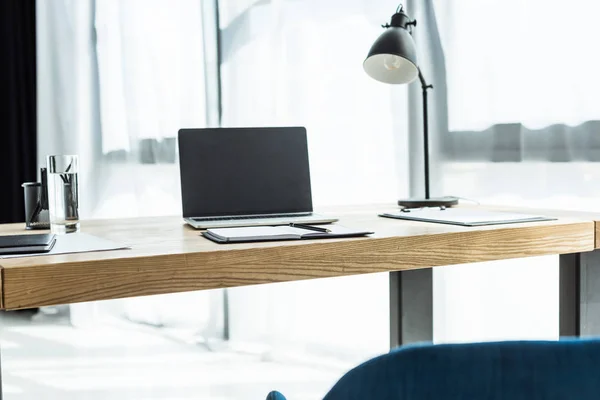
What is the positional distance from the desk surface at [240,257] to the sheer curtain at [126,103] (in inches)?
70.8

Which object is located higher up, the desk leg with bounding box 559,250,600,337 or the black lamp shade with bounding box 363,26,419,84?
the black lamp shade with bounding box 363,26,419,84

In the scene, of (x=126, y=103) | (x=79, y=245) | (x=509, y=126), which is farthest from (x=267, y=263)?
(x=126, y=103)

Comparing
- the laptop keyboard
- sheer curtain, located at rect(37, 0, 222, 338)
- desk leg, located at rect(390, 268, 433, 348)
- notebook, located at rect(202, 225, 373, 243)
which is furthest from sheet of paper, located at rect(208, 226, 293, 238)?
sheer curtain, located at rect(37, 0, 222, 338)

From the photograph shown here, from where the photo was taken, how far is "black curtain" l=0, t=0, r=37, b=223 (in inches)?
136

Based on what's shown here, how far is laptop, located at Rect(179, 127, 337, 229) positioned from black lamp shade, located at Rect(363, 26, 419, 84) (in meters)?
0.30

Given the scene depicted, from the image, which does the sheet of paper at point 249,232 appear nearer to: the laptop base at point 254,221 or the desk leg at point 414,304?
the laptop base at point 254,221

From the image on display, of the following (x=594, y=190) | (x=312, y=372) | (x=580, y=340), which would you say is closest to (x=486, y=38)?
(x=594, y=190)

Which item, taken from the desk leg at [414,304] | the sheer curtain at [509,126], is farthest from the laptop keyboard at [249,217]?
the sheer curtain at [509,126]

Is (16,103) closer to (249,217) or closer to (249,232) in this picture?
(249,217)

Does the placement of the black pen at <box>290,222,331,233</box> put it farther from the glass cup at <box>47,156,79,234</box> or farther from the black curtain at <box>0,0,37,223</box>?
the black curtain at <box>0,0,37,223</box>

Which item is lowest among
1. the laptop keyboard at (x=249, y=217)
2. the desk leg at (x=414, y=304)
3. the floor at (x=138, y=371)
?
the floor at (x=138, y=371)

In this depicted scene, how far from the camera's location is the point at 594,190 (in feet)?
6.00

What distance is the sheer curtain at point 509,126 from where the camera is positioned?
73.2 inches

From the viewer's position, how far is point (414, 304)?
1704mm
